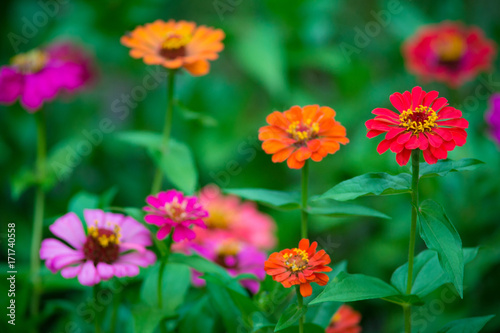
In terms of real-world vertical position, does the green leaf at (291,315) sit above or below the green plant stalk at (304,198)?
below

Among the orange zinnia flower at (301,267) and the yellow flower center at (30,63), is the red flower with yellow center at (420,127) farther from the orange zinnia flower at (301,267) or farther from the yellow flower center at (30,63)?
the yellow flower center at (30,63)

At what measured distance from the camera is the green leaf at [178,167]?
2.58 feet

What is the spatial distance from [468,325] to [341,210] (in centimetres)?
18

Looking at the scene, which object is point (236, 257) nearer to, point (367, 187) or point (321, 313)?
point (321, 313)

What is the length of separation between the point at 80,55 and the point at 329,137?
44.3 inches

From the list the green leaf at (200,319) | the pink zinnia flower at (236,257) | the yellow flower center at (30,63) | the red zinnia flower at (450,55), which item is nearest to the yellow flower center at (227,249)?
the pink zinnia flower at (236,257)

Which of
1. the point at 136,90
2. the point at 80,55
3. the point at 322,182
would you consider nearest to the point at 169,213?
the point at 322,182

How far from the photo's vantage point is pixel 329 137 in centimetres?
64

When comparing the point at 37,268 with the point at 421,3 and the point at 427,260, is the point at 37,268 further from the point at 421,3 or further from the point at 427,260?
the point at 421,3

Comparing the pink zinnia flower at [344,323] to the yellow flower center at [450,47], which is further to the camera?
the yellow flower center at [450,47]

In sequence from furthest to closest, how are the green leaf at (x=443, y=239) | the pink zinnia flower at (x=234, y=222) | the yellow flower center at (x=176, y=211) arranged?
the pink zinnia flower at (x=234, y=222)
the yellow flower center at (x=176, y=211)
the green leaf at (x=443, y=239)

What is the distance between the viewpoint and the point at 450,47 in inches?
50.8

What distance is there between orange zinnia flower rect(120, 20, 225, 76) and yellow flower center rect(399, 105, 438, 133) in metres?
0.30

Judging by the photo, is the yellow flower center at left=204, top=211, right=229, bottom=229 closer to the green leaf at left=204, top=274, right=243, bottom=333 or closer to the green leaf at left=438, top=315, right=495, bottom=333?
the green leaf at left=204, top=274, right=243, bottom=333
